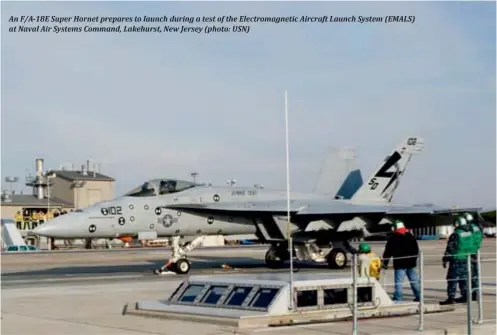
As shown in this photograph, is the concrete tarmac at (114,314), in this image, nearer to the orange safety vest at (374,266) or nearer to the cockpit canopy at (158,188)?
the orange safety vest at (374,266)

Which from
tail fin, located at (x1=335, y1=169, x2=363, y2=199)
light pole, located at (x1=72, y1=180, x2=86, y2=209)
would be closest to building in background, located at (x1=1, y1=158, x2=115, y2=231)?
light pole, located at (x1=72, y1=180, x2=86, y2=209)

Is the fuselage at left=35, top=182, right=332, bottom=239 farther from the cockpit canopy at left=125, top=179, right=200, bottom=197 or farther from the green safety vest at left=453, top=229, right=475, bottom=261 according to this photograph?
the green safety vest at left=453, top=229, right=475, bottom=261

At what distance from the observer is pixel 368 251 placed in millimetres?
13188

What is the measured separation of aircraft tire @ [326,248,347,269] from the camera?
88.6ft

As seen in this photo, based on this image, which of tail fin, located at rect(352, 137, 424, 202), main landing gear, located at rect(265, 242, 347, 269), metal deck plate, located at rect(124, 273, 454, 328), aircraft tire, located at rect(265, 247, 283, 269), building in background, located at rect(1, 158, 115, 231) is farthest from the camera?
building in background, located at rect(1, 158, 115, 231)

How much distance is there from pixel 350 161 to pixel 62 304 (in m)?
22.0

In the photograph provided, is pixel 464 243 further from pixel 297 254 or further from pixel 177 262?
pixel 297 254

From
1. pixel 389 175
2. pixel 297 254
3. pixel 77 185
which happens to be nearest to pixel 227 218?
pixel 297 254

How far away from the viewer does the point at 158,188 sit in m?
25.4

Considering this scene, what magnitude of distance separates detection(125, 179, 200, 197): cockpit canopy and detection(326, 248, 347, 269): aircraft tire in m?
5.45

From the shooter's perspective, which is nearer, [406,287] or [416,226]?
[406,287]

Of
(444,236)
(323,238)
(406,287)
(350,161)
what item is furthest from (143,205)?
(444,236)

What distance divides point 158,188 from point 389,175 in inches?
422

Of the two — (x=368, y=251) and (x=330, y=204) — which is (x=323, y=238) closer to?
(x=330, y=204)
